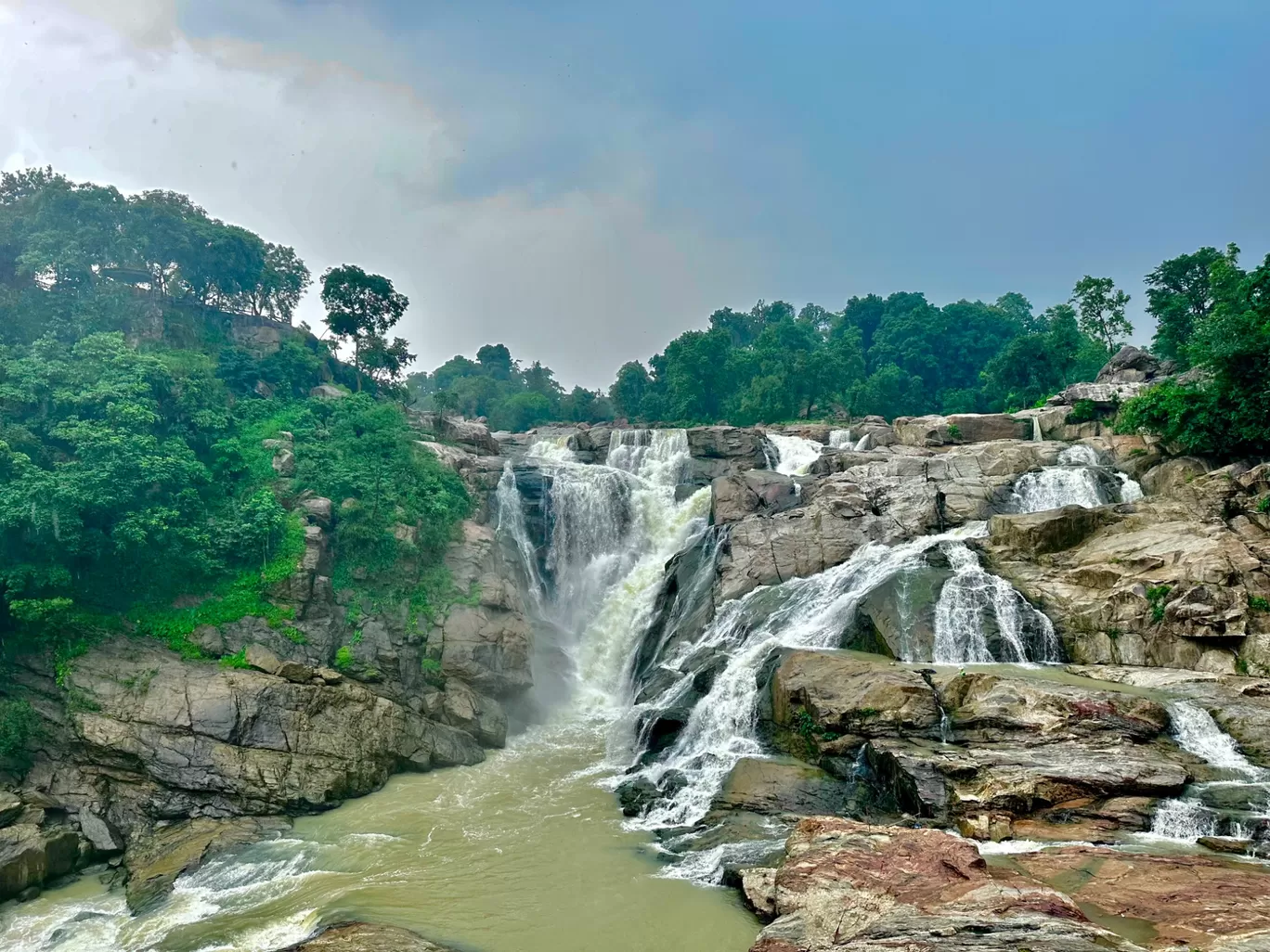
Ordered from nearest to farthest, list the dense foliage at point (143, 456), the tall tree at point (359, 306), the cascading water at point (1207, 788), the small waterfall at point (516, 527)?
the cascading water at point (1207, 788), the dense foliage at point (143, 456), the small waterfall at point (516, 527), the tall tree at point (359, 306)

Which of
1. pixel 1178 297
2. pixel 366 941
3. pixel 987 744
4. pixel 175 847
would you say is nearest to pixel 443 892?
pixel 366 941

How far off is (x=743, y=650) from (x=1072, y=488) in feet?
43.2

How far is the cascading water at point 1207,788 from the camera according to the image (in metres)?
10.0

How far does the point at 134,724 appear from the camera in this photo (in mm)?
16844

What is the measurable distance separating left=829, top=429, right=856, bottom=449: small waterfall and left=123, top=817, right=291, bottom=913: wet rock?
2863 cm

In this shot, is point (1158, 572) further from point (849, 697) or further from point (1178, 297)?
point (1178, 297)

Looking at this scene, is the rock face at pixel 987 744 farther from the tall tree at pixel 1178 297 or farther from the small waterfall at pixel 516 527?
the tall tree at pixel 1178 297

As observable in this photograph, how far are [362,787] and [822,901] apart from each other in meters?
12.4

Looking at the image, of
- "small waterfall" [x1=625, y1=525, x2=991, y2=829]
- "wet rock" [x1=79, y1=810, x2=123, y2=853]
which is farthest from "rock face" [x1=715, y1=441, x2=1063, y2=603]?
"wet rock" [x1=79, y1=810, x2=123, y2=853]

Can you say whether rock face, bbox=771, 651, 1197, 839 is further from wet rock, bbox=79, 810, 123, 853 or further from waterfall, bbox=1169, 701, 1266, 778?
wet rock, bbox=79, 810, 123, 853

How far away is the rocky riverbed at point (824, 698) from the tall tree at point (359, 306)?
17.0m

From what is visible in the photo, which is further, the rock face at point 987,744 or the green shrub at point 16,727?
the green shrub at point 16,727

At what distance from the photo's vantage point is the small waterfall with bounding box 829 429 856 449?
3583cm

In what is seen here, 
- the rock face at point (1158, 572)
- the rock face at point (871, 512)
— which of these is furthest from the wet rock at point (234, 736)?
the rock face at point (1158, 572)
